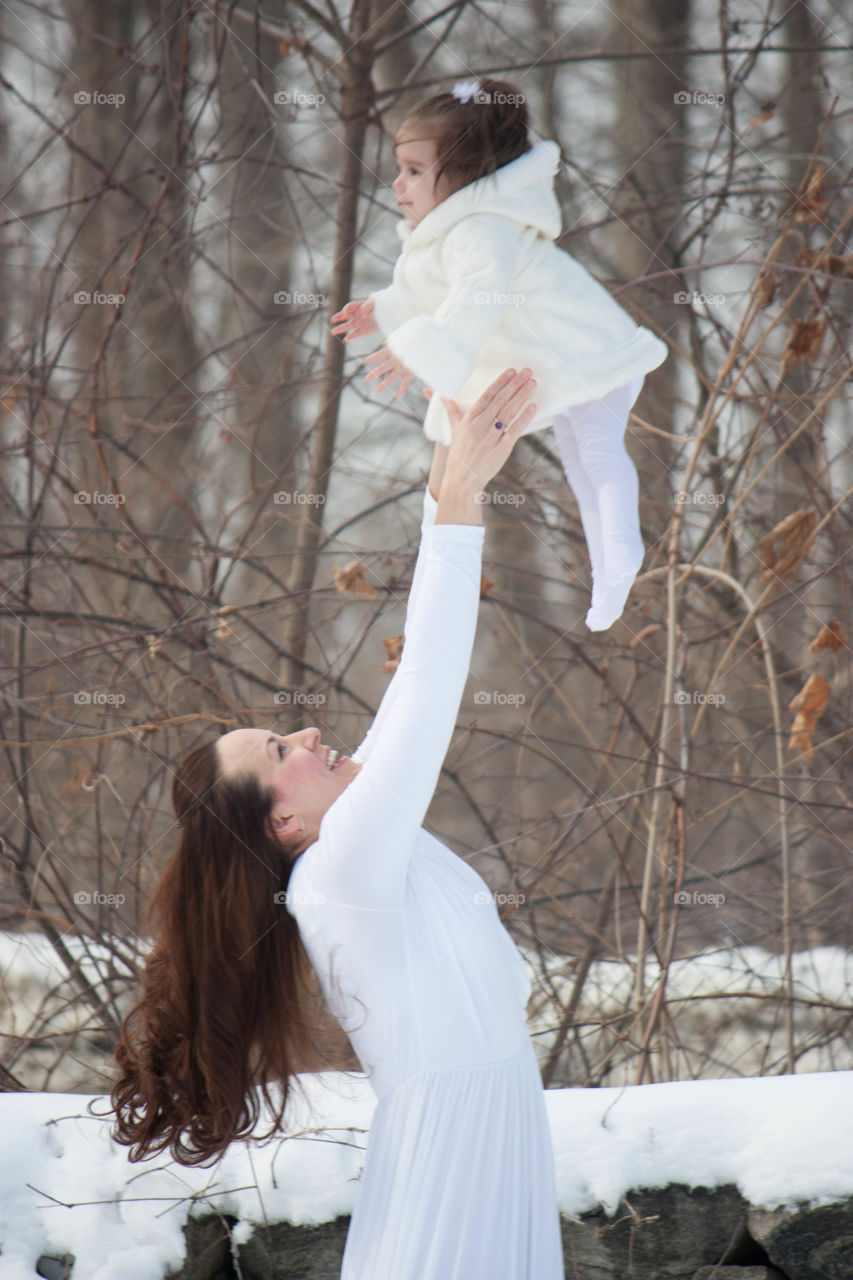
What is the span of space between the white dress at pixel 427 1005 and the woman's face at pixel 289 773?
9 centimetres

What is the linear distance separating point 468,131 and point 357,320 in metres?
0.34

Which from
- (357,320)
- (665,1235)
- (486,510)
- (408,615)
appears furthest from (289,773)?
(486,510)

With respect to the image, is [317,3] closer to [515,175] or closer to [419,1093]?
[515,175]

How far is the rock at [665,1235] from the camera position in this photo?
2.22 m

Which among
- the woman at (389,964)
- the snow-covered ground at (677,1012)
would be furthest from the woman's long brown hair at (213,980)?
the snow-covered ground at (677,1012)

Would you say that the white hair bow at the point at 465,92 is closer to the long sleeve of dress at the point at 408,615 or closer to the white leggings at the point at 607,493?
the white leggings at the point at 607,493

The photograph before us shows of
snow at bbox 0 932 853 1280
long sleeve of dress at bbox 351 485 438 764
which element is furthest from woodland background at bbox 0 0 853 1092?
long sleeve of dress at bbox 351 485 438 764

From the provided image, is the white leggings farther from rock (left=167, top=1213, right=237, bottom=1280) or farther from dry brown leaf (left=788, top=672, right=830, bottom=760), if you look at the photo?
rock (left=167, top=1213, right=237, bottom=1280)

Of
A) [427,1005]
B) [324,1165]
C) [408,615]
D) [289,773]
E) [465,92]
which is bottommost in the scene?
[324,1165]

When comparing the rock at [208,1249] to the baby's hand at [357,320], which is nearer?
the baby's hand at [357,320]

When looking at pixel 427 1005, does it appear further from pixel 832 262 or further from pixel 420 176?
pixel 832 262

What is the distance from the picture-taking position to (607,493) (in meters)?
1.81

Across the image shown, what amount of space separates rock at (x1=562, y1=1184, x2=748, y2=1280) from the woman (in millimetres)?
682

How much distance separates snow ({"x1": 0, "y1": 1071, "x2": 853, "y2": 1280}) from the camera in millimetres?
2127
